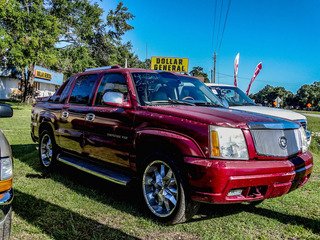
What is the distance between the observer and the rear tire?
526 centimetres

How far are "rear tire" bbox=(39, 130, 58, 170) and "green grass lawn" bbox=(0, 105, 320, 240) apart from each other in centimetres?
55

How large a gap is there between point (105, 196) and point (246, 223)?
1981mm

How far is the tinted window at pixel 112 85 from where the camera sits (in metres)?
4.06

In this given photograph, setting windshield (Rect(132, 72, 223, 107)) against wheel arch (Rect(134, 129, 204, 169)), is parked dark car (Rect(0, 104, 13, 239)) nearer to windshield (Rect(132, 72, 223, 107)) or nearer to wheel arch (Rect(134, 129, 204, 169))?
wheel arch (Rect(134, 129, 204, 169))

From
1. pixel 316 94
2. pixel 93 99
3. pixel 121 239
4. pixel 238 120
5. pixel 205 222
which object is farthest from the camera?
pixel 316 94

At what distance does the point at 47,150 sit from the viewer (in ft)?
18.3

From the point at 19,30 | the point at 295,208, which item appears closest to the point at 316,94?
the point at 19,30

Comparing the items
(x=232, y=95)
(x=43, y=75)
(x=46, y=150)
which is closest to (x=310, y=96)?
(x=43, y=75)

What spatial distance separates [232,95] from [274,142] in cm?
474

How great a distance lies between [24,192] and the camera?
4.08 metres

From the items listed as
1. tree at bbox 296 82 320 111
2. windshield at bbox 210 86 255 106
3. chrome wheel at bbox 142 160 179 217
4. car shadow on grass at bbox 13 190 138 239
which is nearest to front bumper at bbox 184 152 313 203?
chrome wheel at bbox 142 160 179 217

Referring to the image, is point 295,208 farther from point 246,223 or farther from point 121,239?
point 121,239

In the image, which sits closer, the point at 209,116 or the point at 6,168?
the point at 6,168

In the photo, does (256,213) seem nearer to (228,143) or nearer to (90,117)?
(228,143)
